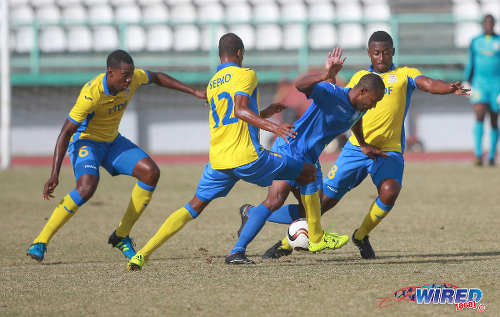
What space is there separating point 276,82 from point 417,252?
56.1 ft

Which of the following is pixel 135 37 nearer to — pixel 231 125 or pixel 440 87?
pixel 440 87

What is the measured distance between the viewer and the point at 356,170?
7.25 m

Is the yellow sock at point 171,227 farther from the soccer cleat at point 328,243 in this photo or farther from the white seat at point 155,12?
the white seat at point 155,12

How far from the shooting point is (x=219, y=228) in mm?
9445

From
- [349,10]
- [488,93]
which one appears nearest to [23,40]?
[349,10]

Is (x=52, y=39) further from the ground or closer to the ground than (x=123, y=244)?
further from the ground

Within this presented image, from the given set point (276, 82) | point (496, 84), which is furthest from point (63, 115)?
point (496, 84)

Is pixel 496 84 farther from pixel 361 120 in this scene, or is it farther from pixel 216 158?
pixel 216 158

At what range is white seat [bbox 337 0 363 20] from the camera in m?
26.5

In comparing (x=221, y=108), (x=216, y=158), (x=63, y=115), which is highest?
(x=221, y=108)

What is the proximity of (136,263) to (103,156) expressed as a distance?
152cm

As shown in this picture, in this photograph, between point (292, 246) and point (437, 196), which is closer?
point (292, 246)

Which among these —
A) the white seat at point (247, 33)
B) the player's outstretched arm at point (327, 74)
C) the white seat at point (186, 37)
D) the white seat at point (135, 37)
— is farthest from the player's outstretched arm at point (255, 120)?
the white seat at point (135, 37)

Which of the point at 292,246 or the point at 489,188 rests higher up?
the point at 292,246
